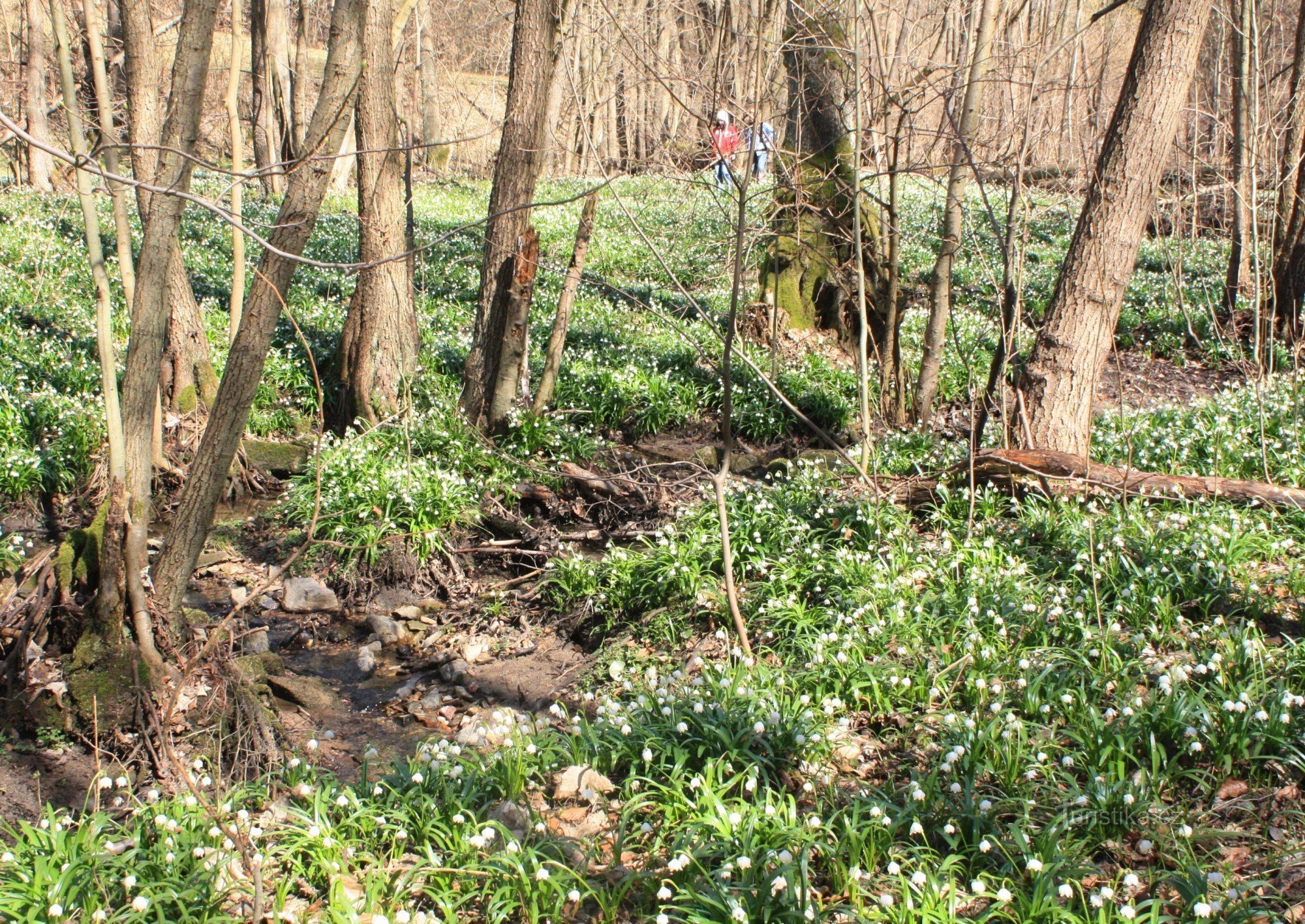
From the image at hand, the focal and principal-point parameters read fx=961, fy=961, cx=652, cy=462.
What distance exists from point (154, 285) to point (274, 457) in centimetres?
392

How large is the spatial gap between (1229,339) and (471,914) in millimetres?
11642

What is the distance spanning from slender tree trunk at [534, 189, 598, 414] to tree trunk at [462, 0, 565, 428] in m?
0.44

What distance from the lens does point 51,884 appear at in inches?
129

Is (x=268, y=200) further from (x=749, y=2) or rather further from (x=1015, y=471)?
(x=1015, y=471)

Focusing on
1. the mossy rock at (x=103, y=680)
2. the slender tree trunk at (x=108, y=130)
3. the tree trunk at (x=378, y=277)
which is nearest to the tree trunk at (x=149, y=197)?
the slender tree trunk at (x=108, y=130)

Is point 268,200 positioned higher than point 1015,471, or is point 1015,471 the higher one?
point 268,200

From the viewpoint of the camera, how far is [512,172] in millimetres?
8828

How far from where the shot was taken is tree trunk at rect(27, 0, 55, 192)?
930cm

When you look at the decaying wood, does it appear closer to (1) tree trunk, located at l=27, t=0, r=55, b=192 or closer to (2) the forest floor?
(2) the forest floor

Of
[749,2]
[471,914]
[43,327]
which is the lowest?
[471,914]

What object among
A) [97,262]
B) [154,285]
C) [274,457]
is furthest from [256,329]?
[274,457]

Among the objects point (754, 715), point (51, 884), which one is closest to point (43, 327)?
point (51, 884)

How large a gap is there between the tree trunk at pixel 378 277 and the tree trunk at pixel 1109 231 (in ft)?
18.6

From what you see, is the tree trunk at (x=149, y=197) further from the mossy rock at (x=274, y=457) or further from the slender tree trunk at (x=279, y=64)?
the slender tree trunk at (x=279, y=64)
